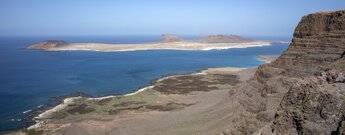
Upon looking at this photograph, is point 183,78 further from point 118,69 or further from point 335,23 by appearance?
point 335,23

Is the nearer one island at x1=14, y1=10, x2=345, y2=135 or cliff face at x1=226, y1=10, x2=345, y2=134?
cliff face at x1=226, y1=10, x2=345, y2=134

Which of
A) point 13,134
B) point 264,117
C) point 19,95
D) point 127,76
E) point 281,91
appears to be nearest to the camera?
point 264,117

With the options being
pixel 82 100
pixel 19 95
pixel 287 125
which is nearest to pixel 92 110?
pixel 82 100

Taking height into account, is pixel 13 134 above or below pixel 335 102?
below

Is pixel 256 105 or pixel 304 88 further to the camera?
pixel 256 105

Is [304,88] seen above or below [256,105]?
above

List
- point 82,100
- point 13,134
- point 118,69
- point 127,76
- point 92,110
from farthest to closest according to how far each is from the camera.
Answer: point 118,69 < point 127,76 < point 82,100 < point 92,110 < point 13,134

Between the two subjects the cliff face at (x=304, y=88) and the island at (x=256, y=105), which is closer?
the cliff face at (x=304, y=88)

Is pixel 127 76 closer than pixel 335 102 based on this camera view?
No
